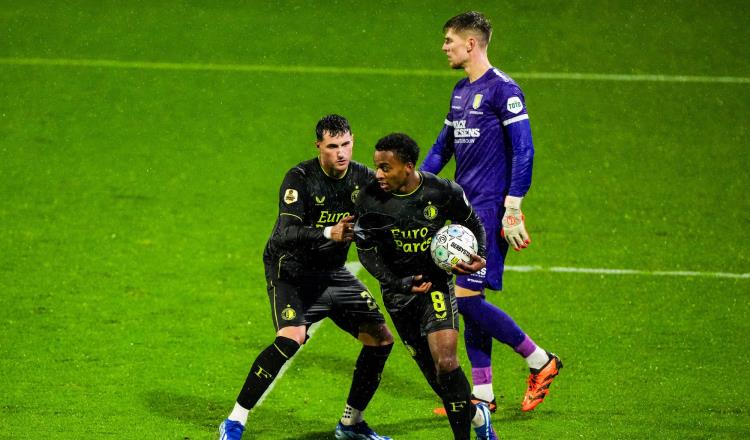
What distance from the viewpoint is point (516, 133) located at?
312 inches

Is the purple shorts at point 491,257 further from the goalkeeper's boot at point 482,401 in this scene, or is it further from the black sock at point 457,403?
the black sock at point 457,403

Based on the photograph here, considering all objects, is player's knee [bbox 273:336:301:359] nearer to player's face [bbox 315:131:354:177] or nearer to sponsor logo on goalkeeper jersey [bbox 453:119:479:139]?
player's face [bbox 315:131:354:177]

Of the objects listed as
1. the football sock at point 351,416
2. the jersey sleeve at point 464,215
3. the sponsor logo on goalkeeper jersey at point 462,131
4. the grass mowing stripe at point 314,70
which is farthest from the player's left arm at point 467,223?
the grass mowing stripe at point 314,70

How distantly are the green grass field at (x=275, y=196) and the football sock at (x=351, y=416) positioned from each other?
0.30 m

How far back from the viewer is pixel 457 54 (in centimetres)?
809

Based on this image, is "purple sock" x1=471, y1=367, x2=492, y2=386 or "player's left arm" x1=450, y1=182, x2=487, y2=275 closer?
"player's left arm" x1=450, y1=182, x2=487, y2=275

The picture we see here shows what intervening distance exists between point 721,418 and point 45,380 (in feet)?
15.5

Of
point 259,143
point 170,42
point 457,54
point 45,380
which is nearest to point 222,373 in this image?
point 45,380

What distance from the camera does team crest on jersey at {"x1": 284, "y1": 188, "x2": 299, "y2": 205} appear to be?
720cm

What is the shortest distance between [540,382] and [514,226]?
118 cm

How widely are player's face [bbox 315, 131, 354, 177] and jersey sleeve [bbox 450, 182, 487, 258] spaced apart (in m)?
0.67

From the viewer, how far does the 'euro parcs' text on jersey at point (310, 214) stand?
7.18 meters

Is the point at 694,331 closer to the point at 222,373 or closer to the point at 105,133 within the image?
the point at 222,373

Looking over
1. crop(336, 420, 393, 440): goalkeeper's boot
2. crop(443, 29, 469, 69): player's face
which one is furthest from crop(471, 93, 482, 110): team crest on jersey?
crop(336, 420, 393, 440): goalkeeper's boot
